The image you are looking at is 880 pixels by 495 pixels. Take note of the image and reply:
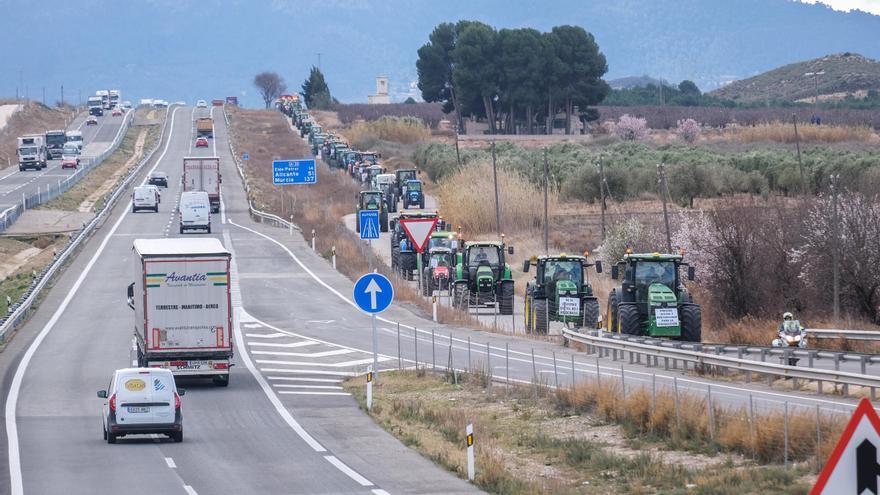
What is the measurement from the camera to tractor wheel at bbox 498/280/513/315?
155 ft

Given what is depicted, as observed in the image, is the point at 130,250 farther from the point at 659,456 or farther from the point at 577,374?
the point at 659,456

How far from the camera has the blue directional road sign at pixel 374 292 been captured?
28.0 m

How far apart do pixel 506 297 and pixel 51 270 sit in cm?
1827

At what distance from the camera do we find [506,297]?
4741cm

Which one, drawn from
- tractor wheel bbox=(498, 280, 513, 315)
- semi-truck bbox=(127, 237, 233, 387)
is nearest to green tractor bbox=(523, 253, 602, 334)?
tractor wheel bbox=(498, 280, 513, 315)

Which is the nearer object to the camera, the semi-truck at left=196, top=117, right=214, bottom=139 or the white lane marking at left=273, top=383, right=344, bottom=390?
the white lane marking at left=273, top=383, right=344, bottom=390

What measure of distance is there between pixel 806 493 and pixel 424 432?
9795 mm

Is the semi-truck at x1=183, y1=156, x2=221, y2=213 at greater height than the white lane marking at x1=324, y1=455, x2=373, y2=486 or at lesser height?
greater

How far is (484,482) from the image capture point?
757 inches

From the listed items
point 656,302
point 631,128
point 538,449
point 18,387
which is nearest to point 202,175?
point 18,387

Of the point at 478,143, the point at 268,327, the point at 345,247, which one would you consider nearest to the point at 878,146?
the point at 478,143

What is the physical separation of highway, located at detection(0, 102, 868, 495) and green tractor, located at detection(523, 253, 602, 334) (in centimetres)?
164

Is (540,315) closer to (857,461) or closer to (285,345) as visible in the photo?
(285,345)

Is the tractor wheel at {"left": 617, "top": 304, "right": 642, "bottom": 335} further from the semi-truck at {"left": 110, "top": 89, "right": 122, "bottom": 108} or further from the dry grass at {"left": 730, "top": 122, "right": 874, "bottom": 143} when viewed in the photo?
the semi-truck at {"left": 110, "top": 89, "right": 122, "bottom": 108}
